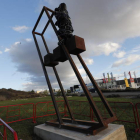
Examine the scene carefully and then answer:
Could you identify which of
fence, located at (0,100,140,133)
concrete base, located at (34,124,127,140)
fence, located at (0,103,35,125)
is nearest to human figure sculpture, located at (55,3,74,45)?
concrete base, located at (34,124,127,140)

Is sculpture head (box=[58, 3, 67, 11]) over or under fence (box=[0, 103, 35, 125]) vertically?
over

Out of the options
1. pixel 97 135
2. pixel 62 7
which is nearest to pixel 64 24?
pixel 62 7

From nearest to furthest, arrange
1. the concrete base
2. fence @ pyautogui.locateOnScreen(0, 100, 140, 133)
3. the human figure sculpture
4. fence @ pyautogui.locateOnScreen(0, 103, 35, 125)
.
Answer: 1. the concrete base
2. the human figure sculpture
3. fence @ pyautogui.locateOnScreen(0, 100, 140, 133)
4. fence @ pyautogui.locateOnScreen(0, 103, 35, 125)

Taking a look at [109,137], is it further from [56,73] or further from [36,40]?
[36,40]

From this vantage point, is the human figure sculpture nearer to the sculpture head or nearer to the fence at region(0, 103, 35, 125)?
the sculpture head

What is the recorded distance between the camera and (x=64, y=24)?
3.77 meters

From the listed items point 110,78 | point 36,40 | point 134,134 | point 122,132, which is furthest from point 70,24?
point 110,78

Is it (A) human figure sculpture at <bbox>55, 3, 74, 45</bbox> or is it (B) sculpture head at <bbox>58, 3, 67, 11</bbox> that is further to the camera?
(B) sculpture head at <bbox>58, 3, 67, 11</bbox>

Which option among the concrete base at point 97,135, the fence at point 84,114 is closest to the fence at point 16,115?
the fence at point 84,114

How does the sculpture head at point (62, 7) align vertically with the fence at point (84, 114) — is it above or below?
above

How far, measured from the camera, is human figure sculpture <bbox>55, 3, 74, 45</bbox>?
371cm

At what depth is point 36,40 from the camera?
5.37 meters

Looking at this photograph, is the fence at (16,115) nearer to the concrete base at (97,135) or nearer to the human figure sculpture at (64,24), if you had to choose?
the concrete base at (97,135)

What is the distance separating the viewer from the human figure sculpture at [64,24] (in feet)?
12.2
